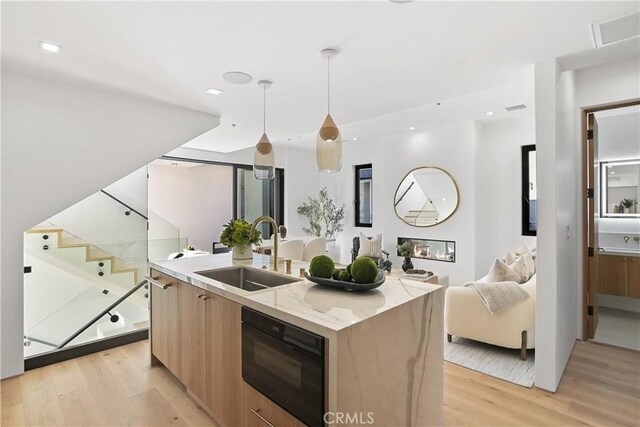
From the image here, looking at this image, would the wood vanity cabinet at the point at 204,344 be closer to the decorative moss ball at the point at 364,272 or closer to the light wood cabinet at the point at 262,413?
the light wood cabinet at the point at 262,413

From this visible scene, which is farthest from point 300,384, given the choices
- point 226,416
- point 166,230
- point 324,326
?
point 166,230

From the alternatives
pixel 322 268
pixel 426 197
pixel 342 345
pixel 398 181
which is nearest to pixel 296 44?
pixel 322 268

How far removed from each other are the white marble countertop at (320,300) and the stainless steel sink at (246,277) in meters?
0.12

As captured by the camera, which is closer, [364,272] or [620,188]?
[364,272]

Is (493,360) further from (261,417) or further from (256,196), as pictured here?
(256,196)

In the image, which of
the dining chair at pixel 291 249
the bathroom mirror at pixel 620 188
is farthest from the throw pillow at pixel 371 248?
the bathroom mirror at pixel 620 188

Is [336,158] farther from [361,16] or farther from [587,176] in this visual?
[587,176]

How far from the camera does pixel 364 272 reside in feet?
5.70

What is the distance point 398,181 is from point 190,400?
4.79m

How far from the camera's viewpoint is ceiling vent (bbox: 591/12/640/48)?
1.94 meters

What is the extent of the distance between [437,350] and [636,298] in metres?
4.01

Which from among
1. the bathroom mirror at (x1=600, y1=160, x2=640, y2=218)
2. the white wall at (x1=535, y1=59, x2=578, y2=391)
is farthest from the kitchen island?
the bathroom mirror at (x1=600, y1=160, x2=640, y2=218)

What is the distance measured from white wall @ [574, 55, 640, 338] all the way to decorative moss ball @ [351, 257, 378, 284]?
276 cm

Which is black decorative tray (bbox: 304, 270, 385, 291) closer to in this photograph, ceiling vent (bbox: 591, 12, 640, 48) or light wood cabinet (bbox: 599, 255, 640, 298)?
ceiling vent (bbox: 591, 12, 640, 48)
